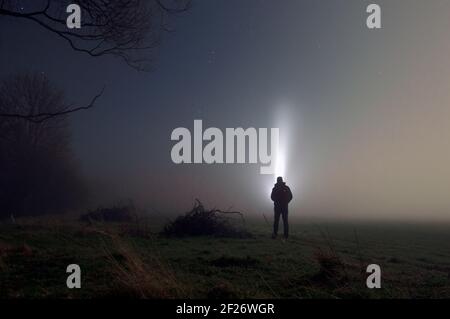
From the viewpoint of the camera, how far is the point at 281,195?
51.4 ft

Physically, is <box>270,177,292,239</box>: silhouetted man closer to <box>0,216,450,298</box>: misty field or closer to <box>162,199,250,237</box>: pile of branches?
<box>162,199,250,237</box>: pile of branches

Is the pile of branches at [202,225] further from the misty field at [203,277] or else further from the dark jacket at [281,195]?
the misty field at [203,277]

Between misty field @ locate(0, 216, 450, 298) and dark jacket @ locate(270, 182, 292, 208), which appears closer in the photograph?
misty field @ locate(0, 216, 450, 298)

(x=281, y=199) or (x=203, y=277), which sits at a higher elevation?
(x=281, y=199)

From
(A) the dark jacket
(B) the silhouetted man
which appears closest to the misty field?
(B) the silhouetted man

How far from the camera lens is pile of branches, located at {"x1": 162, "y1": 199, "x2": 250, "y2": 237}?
54.1ft

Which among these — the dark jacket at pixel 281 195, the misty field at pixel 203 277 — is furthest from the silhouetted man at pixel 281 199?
the misty field at pixel 203 277

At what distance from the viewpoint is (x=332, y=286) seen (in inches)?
250

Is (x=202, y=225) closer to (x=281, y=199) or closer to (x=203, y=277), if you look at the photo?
(x=281, y=199)

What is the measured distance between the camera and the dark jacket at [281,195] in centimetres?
1562

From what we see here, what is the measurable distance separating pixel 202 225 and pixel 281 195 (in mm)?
3519

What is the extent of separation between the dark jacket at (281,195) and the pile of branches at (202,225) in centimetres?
182

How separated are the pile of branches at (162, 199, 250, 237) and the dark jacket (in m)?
1.82

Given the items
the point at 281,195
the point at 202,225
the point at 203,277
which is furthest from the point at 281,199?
the point at 203,277
